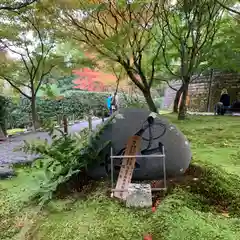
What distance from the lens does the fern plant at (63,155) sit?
2.34 m

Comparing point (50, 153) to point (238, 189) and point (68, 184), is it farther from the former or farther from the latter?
point (238, 189)

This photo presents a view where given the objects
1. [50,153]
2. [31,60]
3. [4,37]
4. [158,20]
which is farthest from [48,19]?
[50,153]

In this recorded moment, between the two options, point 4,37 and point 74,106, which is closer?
point 4,37

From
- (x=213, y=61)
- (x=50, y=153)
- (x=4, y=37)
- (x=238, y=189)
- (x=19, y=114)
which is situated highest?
(x=4, y=37)

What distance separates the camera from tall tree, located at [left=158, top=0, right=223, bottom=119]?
7594 millimetres

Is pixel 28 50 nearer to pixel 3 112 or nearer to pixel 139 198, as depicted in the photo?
pixel 3 112

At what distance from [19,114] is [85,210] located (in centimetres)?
1181

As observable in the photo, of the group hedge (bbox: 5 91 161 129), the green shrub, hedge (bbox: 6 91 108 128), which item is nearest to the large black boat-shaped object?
the green shrub

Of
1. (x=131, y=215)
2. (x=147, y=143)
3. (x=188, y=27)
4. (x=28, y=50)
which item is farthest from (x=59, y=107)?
(x=131, y=215)

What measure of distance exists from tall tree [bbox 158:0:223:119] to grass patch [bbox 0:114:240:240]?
19.7 ft

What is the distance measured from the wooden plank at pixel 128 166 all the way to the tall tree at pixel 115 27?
4.79 m

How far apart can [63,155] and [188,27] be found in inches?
263

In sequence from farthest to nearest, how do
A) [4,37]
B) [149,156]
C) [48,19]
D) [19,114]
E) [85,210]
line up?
[19,114] → [4,37] → [48,19] → [149,156] → [85,210]

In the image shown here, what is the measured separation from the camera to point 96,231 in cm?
173
